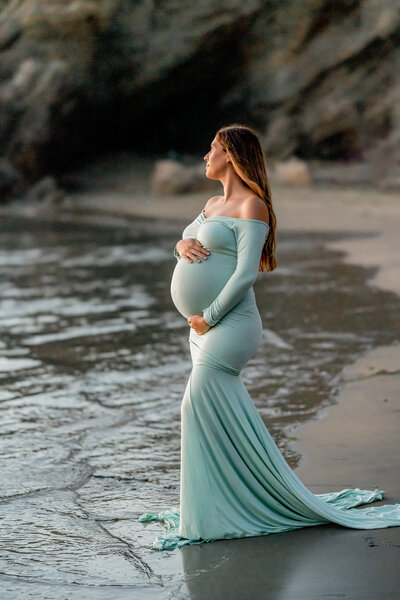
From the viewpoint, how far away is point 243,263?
4074 mm

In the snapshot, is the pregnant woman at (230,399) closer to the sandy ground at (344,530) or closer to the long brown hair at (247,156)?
the long brown hair at (247,156)

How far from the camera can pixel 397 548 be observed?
3865 mm

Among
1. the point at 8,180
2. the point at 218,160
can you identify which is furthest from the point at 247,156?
the point at 8,180

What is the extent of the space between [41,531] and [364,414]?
2.66m

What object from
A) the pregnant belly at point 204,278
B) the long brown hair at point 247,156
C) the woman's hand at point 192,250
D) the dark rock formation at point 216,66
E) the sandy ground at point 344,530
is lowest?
the sandy ground at point 344,530

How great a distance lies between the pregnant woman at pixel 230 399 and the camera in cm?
409

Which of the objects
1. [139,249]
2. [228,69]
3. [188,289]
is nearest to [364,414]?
[188,289]

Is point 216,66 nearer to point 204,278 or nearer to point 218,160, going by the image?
point 218,160

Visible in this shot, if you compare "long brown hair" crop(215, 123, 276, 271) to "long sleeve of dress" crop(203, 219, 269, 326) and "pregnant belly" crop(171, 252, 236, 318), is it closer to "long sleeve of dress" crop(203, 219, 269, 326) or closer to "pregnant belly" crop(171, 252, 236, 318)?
"long sleeve of dress" crop(203, 219, 269, 326)

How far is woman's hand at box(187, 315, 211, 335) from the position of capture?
13.7 feet

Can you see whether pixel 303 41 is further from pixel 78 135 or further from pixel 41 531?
pixel 41 531

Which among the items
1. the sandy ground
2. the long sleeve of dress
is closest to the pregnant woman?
the long sleeve of dress

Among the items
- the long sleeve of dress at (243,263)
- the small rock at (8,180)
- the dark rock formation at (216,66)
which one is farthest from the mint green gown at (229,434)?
the small rock at (8,180)

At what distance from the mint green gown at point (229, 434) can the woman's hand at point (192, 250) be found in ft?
0.10
